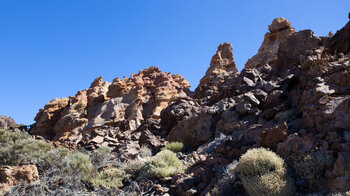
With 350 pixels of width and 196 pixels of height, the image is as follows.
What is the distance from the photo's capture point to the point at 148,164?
928 cm

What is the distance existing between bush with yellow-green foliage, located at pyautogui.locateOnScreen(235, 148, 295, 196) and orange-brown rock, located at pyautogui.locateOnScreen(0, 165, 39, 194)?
596 centimetres

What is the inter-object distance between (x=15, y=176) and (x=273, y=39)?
86.7 ft

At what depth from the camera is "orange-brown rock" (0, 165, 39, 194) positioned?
24.4 ft

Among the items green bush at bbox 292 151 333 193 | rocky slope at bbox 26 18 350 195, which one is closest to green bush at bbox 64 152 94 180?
rocky slope at bbox 26 18 350 195

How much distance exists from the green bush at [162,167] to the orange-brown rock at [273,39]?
17956 millimetres

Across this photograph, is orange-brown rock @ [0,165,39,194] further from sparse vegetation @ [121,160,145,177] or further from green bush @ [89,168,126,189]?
sparse vegetation @ [121,160,145,177]

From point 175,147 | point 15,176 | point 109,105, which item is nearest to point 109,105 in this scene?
point 109,105

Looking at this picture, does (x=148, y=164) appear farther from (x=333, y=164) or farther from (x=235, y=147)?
(x=333, y=164)

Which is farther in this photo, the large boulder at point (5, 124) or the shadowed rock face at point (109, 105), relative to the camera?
the shadowed rock face at point (109, 105)

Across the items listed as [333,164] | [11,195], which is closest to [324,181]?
[333,164]

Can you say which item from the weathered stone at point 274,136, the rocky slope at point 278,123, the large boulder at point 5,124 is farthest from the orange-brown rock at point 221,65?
the weathered stone at point 274,136

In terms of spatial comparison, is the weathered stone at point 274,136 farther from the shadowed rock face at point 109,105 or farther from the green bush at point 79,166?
the shadowed rock face at point 109,105

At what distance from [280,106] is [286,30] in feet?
69.8

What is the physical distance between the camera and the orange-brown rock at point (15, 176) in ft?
24.4
